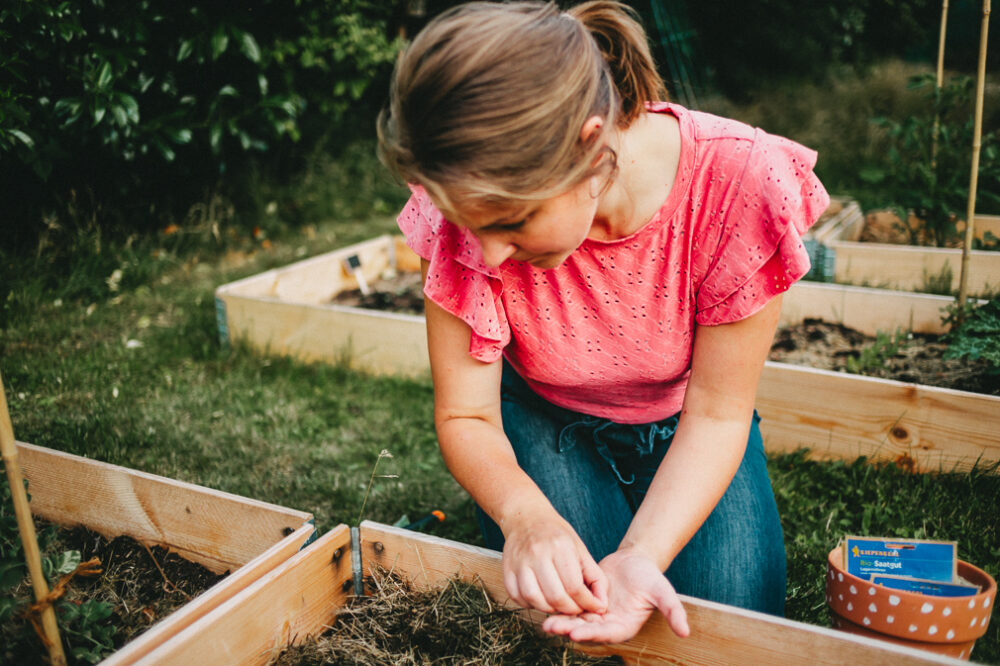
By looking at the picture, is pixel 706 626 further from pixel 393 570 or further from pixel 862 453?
pixel 862 453

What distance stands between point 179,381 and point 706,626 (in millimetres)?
2355

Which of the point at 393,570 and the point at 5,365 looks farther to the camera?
the point at 5,365

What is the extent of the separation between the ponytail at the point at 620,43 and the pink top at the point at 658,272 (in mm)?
140

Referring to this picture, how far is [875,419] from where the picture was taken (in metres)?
2.27

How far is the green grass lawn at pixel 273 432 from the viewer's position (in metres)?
2.05

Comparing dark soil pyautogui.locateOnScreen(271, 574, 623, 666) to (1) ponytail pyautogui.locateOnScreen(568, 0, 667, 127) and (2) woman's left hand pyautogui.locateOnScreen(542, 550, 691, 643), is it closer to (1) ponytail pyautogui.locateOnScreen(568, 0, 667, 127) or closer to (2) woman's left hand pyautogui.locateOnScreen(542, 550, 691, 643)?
(2) woman's left hand pyautogui.locateOnScreen(542, 550, 691, 643)

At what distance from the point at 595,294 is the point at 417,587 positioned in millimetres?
684

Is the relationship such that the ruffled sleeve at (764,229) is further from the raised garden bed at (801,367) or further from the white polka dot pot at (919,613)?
the raised garden bed at (801,367)

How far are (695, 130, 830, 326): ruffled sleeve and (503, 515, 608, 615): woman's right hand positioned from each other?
51 cm

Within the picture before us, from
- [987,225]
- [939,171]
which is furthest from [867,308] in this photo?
[987,225]

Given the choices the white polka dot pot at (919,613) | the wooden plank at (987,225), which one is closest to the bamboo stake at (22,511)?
the white polka dot pot at (919,613)

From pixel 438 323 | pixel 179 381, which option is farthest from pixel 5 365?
pixel 438 323

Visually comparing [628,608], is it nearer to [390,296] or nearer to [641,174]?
[641,174]

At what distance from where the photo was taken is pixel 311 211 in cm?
527
